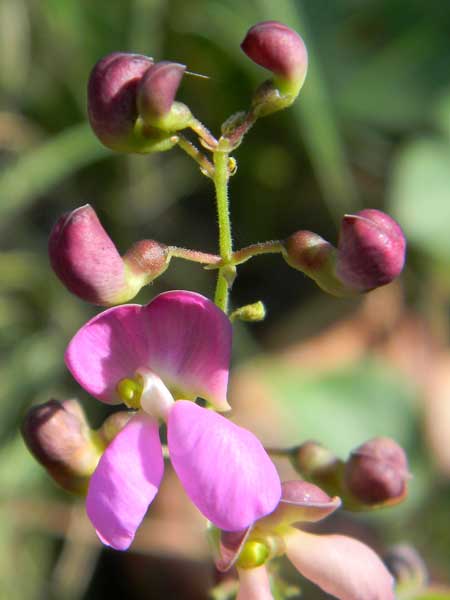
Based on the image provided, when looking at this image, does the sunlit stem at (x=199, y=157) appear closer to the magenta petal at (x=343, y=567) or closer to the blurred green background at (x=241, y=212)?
the magenta petal at (x=343, y=567)

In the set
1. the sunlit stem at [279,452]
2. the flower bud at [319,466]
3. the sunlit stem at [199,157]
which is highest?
the sunlit stem at [199,157]

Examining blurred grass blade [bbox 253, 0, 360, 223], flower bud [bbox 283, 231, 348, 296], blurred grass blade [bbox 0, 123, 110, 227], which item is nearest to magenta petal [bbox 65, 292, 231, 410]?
flower bud [bbox 283, 231, 348, 296]

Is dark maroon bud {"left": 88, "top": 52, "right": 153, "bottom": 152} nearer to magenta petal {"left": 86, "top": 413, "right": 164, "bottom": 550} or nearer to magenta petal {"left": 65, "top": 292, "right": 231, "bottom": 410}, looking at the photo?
magenta petal {"left": 65, "top": 292, "right": 231, "bottom": 410}

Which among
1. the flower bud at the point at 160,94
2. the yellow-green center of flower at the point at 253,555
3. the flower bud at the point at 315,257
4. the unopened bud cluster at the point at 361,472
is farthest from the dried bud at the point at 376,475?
the flower bud at the point at 160,94

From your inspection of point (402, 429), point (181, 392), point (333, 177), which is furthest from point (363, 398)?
point (181, 392)

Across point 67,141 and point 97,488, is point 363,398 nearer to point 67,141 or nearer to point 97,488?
point 67,141

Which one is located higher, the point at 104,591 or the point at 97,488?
the point at 97,488
